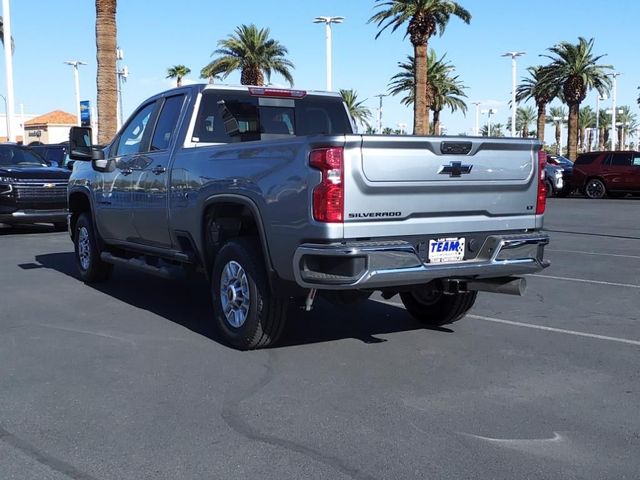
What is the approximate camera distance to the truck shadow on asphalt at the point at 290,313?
6.44 meters

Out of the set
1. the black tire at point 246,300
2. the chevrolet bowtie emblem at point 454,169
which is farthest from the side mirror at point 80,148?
the chevrolet bowtie emblem at point 454,169

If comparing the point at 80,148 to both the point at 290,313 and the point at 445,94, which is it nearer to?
the point at 290,313

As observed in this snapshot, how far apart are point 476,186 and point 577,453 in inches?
88.3

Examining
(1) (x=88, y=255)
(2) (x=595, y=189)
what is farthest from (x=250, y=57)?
(1) (x=88, y=255)

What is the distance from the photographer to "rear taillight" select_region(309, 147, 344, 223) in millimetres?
4824

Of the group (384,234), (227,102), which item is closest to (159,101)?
(227,102)

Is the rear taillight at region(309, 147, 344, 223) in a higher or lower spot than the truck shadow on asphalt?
higher

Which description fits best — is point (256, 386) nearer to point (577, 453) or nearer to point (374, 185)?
point (374, 185)

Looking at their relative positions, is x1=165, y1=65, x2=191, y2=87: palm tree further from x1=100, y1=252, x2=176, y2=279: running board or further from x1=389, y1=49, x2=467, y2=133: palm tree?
x1=100, y1=252, x2=176, y2=279: running board

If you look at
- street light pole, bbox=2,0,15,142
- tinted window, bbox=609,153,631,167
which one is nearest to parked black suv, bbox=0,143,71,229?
street light pole, bbox=2,0,15,142

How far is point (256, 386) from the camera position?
496 centimetres

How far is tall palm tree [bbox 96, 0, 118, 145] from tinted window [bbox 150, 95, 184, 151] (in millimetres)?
13928

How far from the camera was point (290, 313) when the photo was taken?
7.33 meters

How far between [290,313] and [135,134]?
252 cm
